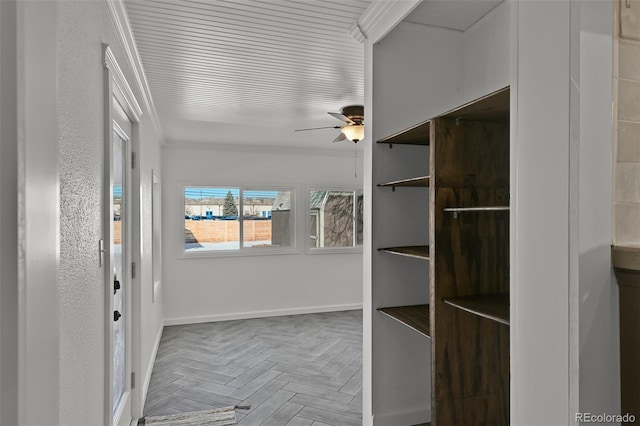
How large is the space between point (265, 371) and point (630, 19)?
3600 mm

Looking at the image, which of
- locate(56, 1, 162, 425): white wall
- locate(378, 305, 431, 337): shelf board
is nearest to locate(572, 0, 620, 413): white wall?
locate(378, 305, 431, 337): shelf board

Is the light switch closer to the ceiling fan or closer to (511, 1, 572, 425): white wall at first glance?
(511, 1, 572, 425): white wall

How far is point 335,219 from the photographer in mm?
6176

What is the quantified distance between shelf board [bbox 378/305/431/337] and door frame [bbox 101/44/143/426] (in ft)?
4.89

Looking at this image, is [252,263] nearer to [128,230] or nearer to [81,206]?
[128,230]

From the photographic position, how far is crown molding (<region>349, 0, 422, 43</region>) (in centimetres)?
195

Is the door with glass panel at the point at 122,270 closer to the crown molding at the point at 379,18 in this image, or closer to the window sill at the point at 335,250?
the crown molding at the point at 379,18

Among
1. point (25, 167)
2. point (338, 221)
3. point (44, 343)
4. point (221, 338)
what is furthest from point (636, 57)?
point (338, 221)

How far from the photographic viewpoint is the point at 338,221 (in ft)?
20.3

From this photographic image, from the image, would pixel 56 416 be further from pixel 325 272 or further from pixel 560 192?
pixel 325 272

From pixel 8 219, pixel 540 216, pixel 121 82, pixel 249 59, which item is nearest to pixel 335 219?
pixel 249 59

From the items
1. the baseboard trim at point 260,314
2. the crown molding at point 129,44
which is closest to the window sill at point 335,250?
the baseboard trim at point 260,314

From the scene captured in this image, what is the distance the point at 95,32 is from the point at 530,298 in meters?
1.90

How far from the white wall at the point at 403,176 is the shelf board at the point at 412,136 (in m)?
0.07
